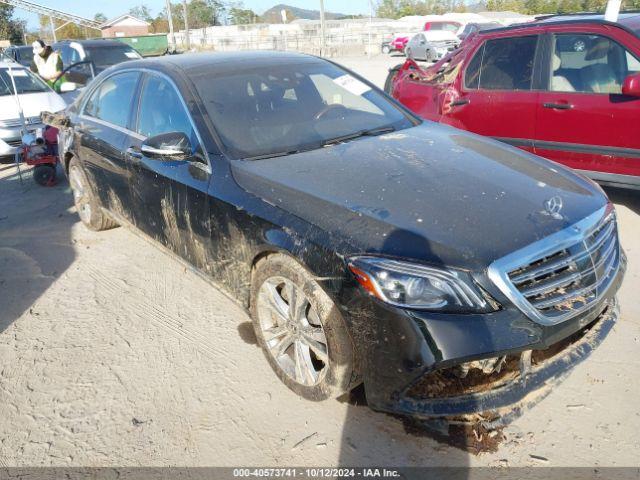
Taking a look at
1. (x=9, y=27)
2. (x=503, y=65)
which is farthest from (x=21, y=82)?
(x=9, y=27)

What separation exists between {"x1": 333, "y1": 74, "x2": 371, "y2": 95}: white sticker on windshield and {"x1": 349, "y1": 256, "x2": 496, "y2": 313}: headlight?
2106 millimetres

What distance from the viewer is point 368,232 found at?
220 centimetres

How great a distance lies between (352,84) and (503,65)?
223 centimetres

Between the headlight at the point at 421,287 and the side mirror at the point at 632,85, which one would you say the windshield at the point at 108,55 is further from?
the headlight at the point at 421,287

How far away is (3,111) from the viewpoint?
797cm

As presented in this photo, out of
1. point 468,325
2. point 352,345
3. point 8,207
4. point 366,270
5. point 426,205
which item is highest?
point 426,205

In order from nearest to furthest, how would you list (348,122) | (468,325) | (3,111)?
1. (468,325)
2. (348,122)
3. (3,111)

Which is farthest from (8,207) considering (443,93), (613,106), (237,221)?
(613,106)

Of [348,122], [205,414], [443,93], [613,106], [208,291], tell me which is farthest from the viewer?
[443,93]

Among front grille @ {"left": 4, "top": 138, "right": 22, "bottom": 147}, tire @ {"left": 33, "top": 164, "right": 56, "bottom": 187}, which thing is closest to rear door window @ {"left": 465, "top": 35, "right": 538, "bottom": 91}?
tire @ {"left": 33, "top": 164, "right": 56, "bottom": 187}

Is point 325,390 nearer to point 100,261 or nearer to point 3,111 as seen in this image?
point 100,261

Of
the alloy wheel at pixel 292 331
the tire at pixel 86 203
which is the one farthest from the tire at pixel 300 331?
the tire at pixel 86 203

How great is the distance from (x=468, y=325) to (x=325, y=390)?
836 millimetres

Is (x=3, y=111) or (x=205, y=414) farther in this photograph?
(x=3, y=111)
